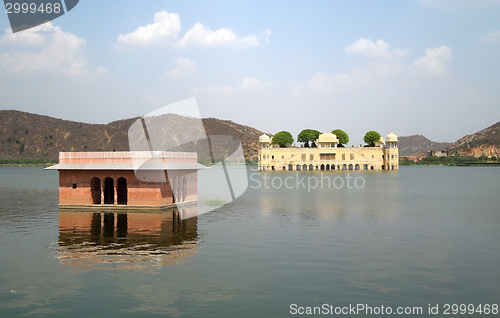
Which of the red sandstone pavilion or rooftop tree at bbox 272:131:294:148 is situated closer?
the red sandstone pavilion

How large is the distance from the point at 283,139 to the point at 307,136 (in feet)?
Answer: 25.2

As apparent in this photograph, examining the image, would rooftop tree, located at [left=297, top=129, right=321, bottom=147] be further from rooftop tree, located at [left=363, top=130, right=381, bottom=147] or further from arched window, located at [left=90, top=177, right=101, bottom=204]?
arched window, located at [left=90, top=177, right=101, bottom=204]

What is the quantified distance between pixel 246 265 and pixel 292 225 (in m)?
8.53

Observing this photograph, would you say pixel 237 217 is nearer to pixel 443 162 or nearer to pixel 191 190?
pixel 191 190

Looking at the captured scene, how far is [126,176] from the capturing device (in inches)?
1013

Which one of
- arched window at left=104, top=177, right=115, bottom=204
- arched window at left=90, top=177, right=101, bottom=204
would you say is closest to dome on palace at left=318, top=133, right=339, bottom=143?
arched window at left=104, top=177, right=115, bottom=204

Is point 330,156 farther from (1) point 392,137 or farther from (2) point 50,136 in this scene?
(2) point 50,136

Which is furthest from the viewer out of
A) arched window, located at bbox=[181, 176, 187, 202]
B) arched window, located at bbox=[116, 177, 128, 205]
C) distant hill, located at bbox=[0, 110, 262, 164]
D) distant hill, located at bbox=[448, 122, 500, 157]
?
distant hill, located at bbox=[448, 122, 500, 157]

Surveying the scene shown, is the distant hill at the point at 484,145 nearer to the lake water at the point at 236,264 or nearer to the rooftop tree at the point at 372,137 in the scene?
the rooftop tree at the point at 372,137

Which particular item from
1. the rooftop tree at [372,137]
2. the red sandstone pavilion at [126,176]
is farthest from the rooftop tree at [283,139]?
the red sandstone pavilion at [126,176]

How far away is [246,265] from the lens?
555 inches

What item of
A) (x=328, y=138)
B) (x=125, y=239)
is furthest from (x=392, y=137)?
(x=125, y=239)

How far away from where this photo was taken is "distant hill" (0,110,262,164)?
141 meters

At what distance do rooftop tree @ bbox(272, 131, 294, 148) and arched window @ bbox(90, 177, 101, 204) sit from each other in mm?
100278
